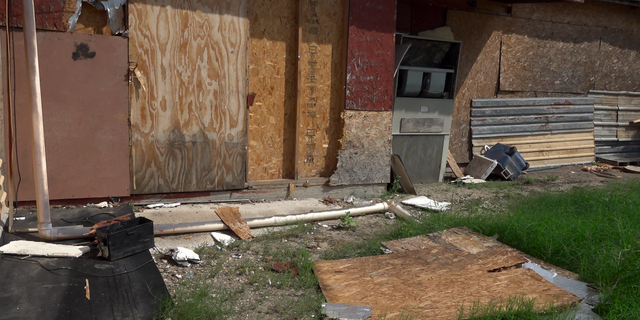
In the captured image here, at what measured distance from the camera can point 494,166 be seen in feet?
28.6

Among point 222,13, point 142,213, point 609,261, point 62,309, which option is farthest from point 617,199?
point 62,309

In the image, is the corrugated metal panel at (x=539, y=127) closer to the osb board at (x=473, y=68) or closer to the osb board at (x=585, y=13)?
the osb board at (x=473, y=68)

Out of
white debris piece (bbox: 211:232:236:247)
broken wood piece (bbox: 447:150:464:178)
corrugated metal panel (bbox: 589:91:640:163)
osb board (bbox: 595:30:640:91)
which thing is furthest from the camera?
corrugated metal panel (bbox: 589:91:640:163)

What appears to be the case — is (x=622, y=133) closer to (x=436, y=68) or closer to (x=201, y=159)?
(x=436, y=68)

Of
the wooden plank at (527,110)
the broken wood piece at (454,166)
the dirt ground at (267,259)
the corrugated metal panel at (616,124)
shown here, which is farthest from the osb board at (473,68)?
the corrugated metal panel at (616,124)

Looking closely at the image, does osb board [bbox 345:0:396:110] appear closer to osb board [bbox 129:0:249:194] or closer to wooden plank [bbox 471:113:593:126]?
osb board [bbox 129:0:249:194]

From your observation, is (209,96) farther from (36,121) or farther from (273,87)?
(36,121)

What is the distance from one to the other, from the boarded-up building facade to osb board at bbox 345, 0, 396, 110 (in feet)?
0.05

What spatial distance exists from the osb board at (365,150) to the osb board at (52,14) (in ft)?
11.6

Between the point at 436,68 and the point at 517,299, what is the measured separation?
194 inches

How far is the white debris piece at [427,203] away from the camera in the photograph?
665 centimetres

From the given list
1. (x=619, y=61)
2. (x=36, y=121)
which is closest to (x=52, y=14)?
(x=36, y=121)

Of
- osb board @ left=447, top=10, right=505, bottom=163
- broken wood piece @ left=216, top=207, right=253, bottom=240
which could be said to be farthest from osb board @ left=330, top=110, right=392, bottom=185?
osb board @ left=447, top=10, right=505, bottom=163

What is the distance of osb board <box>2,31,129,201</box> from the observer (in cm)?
531
